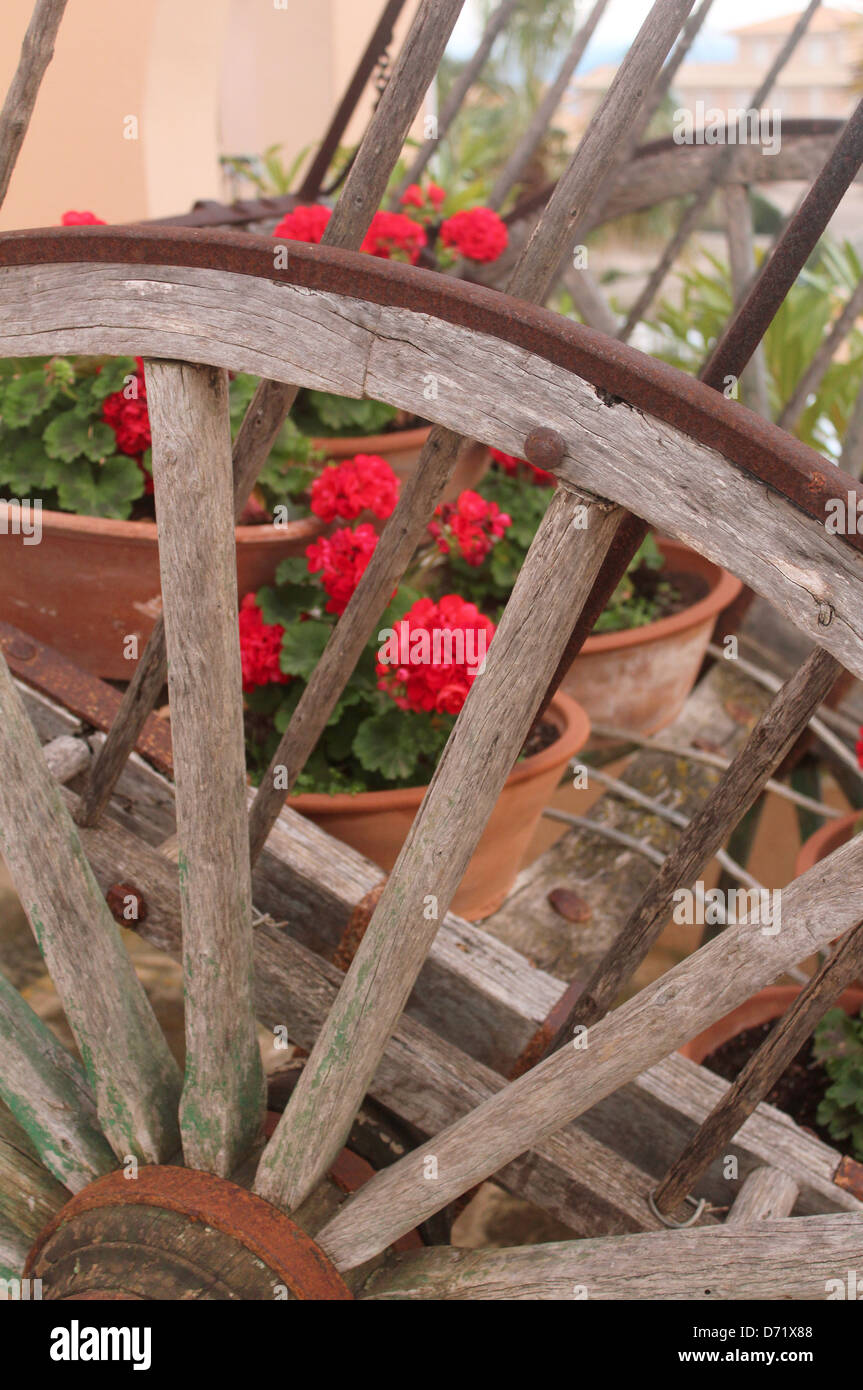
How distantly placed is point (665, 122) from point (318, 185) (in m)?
15.0

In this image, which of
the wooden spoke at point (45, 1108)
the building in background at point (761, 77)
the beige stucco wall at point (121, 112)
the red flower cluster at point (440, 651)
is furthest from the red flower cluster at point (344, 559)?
the building in background at point (761, 77)

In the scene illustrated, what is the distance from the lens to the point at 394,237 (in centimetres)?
246

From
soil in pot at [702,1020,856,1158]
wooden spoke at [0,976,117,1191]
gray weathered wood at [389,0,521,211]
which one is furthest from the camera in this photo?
gray weathered wood at [389,0,521,211]

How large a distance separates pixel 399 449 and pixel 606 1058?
5.23 ft

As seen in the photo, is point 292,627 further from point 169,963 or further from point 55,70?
point 55,70

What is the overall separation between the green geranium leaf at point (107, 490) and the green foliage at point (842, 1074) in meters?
1.44

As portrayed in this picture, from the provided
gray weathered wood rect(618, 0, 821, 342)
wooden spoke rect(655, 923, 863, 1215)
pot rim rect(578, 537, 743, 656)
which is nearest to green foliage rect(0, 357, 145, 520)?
pot rim rect(578, 537, 743, 656)

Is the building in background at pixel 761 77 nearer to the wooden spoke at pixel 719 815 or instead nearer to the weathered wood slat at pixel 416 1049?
the weathered wood slat at pixel 416 1049

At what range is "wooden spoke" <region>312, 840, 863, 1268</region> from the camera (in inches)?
37.7

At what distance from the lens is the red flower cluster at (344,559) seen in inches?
71.2

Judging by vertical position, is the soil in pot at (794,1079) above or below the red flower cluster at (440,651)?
below

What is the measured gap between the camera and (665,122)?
51.4 feet

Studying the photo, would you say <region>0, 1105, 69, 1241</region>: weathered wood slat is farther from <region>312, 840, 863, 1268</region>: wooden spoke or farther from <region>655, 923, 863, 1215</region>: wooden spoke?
<region>655, 923, 863, 1215</region>: wooden spoke

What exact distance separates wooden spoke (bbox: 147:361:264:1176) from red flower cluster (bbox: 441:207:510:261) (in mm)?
1723
